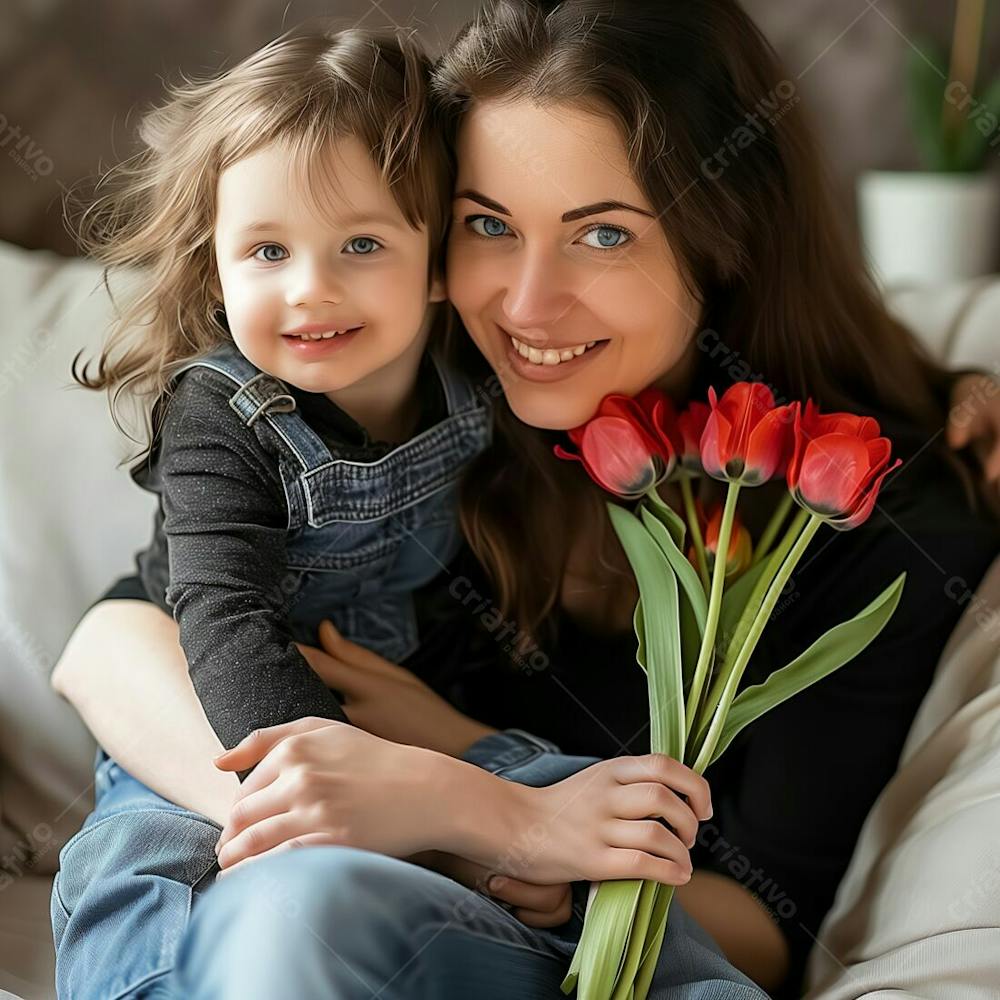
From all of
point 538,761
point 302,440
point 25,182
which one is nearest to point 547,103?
point 302,440

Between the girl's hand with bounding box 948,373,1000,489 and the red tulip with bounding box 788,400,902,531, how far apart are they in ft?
1.17

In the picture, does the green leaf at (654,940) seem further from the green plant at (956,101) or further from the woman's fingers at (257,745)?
the green plant at (956,101)

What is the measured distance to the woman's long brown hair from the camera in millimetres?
972

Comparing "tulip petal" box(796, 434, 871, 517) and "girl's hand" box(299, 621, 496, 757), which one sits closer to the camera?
"tulip petal" box(796, 434, 871, 517)

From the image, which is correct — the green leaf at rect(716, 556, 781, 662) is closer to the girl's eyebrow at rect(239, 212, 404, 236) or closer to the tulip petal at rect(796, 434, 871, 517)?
the tulip petal at rect(796, 434, 871, 517)

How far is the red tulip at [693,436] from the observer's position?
0.96 m

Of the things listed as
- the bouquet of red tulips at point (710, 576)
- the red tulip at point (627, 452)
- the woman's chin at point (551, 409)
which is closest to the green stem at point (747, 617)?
the bouquet of red tulips at point (710, 576)

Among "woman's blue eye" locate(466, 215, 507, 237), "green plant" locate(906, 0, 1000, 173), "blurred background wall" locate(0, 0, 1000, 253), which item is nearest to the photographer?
"woman's blue eye" locate(466, 215, 507, 237)

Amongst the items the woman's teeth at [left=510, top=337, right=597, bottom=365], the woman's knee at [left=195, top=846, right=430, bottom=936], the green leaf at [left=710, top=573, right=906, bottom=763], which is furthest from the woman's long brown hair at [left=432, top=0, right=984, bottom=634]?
the woman's knee at [left=195, top=846, right=430, bottom=936]

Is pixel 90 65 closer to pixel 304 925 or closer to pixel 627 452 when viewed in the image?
pixel 627 452

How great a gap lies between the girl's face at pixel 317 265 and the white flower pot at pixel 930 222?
4.01 ft

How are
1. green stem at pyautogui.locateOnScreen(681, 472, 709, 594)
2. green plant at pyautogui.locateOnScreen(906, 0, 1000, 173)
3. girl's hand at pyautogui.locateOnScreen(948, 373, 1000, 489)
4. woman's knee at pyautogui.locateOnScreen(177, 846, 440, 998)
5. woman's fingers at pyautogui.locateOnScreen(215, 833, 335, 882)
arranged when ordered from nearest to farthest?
woman's knee at pyautogui.locateOnScreen(177, 846, 440, 998)
woman's fingers at pyautogui.locateOnScreen(215, 833, 335, 882)
green stem at pyautogui.locateOnScreen(681, 472, 709, 594)
girl's hand at pyautogui.locateOnScreen(948, 373, 1000, 489)
green plant at pyautogui.locateOnScreen(906, 0, 1000, 173)

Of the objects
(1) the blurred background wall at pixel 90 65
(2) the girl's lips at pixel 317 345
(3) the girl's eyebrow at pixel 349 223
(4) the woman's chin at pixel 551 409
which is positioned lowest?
(4) the woman's chin at pixel 551 409

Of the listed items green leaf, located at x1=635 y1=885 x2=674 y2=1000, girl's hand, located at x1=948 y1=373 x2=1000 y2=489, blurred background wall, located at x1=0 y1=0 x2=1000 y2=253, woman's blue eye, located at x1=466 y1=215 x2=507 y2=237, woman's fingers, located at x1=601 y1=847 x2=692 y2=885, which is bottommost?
green leaf, located at x1=635 y1=885 x2=674 y2=1000
